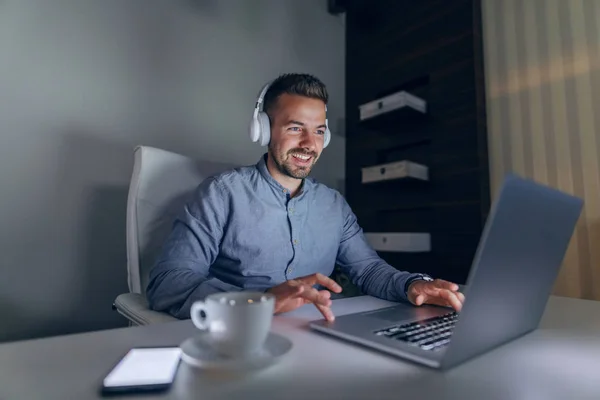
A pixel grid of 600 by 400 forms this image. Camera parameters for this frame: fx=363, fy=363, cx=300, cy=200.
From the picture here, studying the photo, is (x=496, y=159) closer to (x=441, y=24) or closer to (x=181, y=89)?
(x=441, y=24)

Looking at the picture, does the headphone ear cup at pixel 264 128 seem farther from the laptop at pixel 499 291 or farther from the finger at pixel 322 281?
the laptop at pixel 499 291

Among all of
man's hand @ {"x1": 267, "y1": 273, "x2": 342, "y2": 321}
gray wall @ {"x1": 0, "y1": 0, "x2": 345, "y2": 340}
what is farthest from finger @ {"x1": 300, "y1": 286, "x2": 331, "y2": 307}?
gray wall @ {"x1": 0, "y1": 0, "x2": 345, "y2": 340}

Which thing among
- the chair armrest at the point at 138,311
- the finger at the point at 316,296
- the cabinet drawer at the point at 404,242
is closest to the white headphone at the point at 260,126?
the chair armrest at the point at 138,311

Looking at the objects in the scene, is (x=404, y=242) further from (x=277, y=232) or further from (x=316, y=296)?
(x=316, y=296)

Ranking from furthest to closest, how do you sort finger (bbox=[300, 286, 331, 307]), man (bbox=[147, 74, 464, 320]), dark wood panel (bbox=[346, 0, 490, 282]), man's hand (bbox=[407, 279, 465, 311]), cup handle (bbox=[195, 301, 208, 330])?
dark wood panel (bbox=[346, 0, 490, 282]) < man (bbox=[147, 74, 464, 320]) < man's hand (bbox=[407, 279, 465, 311]) < finger (bbox=[300, 286, 331, 307]) < cup handle (bbox=[195, 301, 208, 330])

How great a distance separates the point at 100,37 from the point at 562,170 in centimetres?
195

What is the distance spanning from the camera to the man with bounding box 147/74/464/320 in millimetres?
800

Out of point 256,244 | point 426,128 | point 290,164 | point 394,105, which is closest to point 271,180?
point 290,164

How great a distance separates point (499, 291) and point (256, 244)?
729 millimetres

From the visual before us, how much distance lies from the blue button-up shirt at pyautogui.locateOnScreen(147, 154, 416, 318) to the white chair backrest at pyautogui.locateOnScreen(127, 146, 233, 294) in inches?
4.8

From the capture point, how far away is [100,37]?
4.74 feet

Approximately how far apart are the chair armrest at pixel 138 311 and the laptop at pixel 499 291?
36 cm

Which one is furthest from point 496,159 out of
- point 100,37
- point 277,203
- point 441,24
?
point 100,37

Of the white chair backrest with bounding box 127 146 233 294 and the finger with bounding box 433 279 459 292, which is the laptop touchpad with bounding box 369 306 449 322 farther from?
the white chair backrest with bounding box 127 146 233 294
